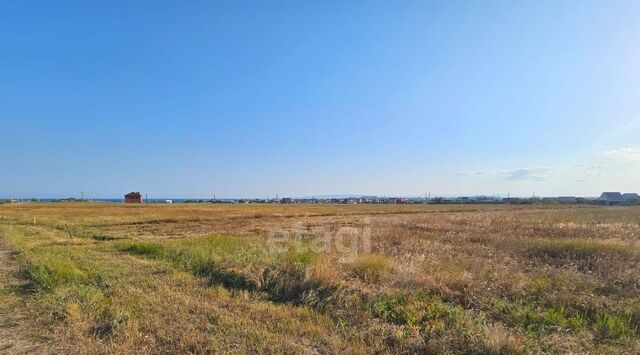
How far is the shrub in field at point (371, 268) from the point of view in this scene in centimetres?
799

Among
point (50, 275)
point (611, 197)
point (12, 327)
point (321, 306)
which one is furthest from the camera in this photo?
point (611, 197)

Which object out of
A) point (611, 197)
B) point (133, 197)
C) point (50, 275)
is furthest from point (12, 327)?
point (611, 197)

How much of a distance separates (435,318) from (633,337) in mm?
2669

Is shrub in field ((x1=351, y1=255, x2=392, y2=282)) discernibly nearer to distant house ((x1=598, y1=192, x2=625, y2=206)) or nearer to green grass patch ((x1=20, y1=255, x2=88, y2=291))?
green grass patch ((x1=20, y1=255, x2=88, y2=291))

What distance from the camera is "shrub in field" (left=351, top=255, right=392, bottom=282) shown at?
799cm

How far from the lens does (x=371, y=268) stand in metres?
A: 8.33

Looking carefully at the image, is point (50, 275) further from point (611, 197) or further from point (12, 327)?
point (611, 197)

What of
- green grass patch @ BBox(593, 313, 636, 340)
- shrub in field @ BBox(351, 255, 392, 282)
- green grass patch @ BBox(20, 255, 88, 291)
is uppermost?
shrub in field @ BBox(351, 255, 392, 282)

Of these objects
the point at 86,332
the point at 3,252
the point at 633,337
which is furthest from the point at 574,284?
the point at 3,252

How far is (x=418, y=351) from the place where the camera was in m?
4.91

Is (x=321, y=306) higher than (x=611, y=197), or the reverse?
(x=611, y=197)

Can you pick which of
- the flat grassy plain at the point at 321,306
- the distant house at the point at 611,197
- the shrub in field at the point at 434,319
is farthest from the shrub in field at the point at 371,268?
the distant house at the point at 611,197

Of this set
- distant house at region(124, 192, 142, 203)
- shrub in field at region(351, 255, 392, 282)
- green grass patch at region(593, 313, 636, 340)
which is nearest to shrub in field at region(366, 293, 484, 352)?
shrub in field at region(351, 255, 392, 282)

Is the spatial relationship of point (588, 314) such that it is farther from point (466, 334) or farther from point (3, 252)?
point (3, 252)
